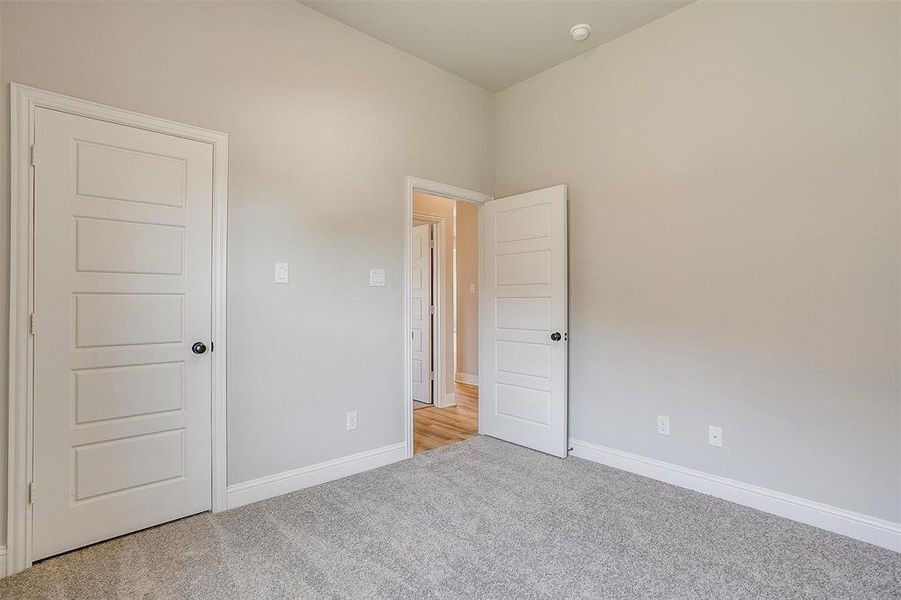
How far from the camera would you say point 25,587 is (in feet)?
5.90

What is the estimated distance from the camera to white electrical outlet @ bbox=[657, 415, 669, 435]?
2900 millimetres

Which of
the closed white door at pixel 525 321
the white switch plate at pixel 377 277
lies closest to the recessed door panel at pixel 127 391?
the white switch plate at pixel 377 277

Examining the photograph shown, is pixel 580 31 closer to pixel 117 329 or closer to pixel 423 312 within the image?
pixel 423 312

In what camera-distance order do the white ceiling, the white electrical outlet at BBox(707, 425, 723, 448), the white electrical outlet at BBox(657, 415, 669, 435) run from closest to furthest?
the white electrical outlet at BBox(707, 425, 723, 448), the white ceiling, the white electrical outlet at BBox(657, 415, 669, 435)

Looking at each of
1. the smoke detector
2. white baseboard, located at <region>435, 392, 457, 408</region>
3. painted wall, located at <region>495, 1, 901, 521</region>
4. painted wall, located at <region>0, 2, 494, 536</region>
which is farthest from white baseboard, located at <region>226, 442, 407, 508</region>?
the smoke detector

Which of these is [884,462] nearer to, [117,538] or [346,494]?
[346,494]

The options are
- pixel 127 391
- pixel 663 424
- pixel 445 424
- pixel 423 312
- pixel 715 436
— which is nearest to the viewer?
pixel 127 391

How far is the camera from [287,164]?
107 inches

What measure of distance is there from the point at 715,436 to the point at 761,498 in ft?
1.23

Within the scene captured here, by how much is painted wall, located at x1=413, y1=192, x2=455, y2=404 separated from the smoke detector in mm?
2166

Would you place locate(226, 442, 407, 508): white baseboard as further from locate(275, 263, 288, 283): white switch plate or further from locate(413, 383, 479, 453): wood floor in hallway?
locate(275, 263, 288, 283): white switch plate

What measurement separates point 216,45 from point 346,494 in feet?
8.82

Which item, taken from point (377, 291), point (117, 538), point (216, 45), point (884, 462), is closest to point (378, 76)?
point (216, 45)

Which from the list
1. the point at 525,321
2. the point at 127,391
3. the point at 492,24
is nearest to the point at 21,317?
the point at 127,391
